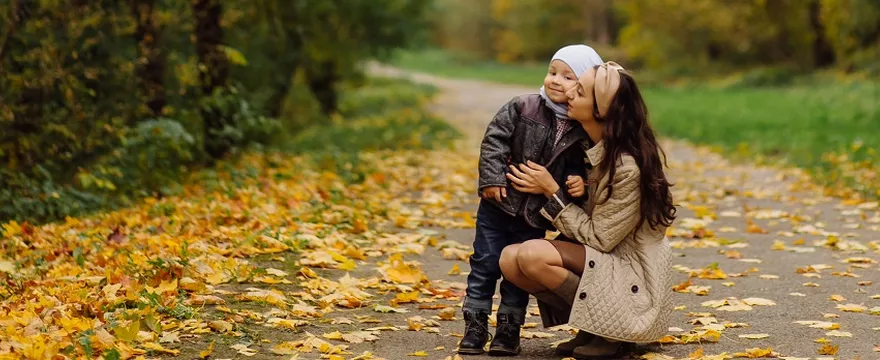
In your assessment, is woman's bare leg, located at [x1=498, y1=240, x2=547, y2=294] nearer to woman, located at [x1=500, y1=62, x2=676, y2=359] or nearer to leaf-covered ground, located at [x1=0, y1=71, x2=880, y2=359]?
woman, located at [x1=500, y1=62, x2=676, y2=359]

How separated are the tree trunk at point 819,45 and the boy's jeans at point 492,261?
31597mm

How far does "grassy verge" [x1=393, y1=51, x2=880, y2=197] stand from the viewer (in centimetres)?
1288

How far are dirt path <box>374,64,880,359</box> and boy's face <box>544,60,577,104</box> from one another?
128cm

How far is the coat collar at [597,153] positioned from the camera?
5.07 m

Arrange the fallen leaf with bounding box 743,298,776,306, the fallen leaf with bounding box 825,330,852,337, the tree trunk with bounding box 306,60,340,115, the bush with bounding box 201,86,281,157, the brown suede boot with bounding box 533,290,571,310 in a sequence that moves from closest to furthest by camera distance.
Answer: the brown suede boot with bounding box 533,290,571,310 < the fallen leaf with bounding box 825,330,852,337 < the fallen leaf with bounding box 743,298,776,306 < the bush with bounding box 201,86,281,157 < the tree trunk with bounding box 306,60,340,115

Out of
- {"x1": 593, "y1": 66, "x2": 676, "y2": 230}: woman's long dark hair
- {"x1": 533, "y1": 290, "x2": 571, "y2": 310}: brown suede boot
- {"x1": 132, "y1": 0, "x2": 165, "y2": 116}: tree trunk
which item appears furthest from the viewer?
{"x1": 132, "y1": 0, "x2": 165, "y2": 116}: tree trunk

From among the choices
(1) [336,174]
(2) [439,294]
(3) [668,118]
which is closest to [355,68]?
(3) [668,118]

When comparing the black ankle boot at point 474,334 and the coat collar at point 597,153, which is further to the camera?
the black ankle boot at point 474,334

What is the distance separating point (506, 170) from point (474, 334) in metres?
0.81

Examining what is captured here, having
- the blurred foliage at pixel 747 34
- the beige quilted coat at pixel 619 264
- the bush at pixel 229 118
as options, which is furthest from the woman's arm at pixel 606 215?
the blurred foliage at pixel 747 34

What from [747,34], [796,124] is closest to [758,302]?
[796,124]

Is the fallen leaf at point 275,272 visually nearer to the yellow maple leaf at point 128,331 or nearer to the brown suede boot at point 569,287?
the yellow maple leaf at point 128,331

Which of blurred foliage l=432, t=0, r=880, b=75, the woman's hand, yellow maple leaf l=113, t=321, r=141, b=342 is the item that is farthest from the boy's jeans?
blurred foliage l=432, t=0, r=880, b=75

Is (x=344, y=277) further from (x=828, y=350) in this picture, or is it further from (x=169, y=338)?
(x=828, y=350)
